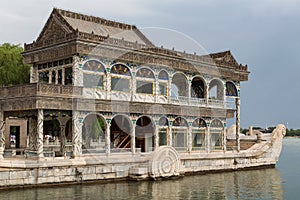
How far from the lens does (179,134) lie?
1170 inches

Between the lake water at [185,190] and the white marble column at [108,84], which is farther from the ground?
the white marble column at [108,84]

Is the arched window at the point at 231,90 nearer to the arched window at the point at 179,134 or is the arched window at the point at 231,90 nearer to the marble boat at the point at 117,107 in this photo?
the marble boat at the point at 117,107

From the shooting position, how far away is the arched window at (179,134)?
2930 cm

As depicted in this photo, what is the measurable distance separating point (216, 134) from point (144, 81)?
7725 millimetres

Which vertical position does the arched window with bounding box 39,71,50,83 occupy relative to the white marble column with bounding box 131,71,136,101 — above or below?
above

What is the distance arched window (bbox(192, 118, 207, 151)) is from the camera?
30.4 metres

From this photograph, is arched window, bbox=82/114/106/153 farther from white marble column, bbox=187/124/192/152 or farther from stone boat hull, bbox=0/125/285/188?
stone boat hull, bbox=0/125/285/188

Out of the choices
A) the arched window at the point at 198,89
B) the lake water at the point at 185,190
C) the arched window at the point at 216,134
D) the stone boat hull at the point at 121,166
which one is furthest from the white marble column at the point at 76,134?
the arched window at the point at 198,89

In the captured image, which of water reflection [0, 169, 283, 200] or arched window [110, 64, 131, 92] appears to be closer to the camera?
water reflection [0, 169, 283, 200]

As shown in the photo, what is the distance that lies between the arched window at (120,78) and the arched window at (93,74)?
0.71m

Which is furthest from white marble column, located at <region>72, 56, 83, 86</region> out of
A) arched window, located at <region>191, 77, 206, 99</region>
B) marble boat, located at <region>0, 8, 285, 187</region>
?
arched window, located at <region>191, 77, 206, 99</region>

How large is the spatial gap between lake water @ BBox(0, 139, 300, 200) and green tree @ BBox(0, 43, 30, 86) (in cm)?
1543

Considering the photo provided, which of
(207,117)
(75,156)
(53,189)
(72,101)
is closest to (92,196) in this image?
(53,189)

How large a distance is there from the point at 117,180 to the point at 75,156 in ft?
8.36
